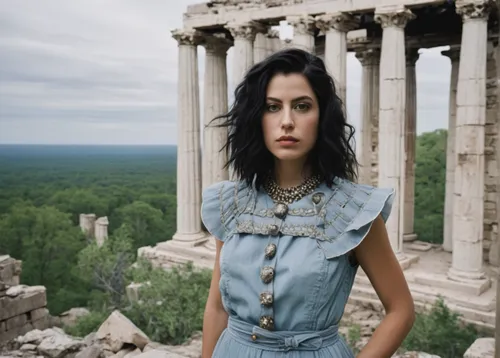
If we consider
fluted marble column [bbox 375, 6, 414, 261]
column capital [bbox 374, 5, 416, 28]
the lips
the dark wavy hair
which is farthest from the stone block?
the lips

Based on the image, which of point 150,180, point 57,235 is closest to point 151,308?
point 57,235

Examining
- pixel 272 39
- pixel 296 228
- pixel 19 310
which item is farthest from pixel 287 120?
pixel 272 39

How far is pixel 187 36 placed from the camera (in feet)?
73.3

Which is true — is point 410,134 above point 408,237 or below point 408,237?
above

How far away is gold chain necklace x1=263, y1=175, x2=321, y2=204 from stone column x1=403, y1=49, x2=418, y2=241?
21399mm

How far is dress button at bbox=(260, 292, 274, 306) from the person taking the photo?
3.08 m

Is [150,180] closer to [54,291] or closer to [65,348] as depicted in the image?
[54,291]

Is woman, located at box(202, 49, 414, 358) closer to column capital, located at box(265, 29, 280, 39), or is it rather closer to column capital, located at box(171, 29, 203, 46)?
column capital, located at box(171, 29, 203, 46)

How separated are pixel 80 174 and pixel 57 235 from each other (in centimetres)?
5169

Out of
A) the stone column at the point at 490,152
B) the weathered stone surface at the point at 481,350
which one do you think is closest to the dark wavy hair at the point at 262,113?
the weathered stone surface at the point at 481,350

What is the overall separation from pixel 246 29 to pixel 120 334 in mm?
12731

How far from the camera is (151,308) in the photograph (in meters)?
15.2

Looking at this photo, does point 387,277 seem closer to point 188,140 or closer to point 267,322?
point 267,322

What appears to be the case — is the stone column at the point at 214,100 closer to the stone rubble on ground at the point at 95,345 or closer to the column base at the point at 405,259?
the column base at the point at 405,259
